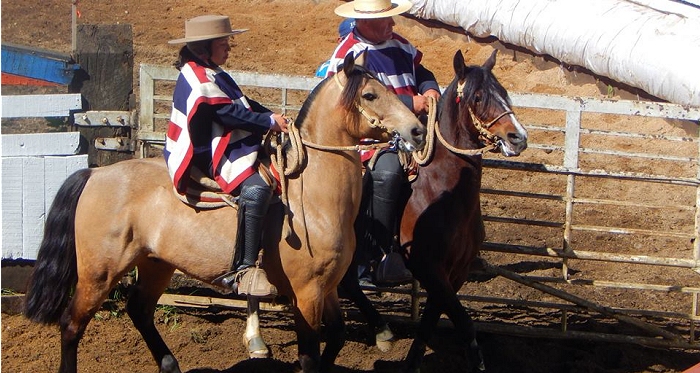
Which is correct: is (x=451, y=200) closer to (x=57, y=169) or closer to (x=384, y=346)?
(x=384, y=346)

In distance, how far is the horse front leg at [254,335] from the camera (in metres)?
Answer: 6.39

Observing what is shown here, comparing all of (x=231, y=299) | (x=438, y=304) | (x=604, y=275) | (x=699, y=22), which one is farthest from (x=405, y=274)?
(x=699, y=22)

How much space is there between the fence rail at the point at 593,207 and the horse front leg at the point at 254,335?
1.20 m

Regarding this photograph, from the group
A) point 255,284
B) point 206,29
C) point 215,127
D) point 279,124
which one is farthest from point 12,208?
point 279,124

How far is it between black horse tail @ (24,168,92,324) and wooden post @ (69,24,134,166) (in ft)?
4.57

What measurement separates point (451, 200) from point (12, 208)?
3497 mm

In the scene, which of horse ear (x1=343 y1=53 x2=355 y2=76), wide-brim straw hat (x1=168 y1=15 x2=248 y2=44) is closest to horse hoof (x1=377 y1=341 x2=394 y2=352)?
horse ear (x1=343 y1=53 x2=355 y2=76)

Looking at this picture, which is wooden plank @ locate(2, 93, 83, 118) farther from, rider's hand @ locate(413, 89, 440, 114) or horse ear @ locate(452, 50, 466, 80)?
horse ear @ locate(452, 50, 466, 80)

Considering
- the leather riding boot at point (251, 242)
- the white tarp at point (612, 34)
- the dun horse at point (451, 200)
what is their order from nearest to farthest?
the leather riding boot at point (251, 242)
the dun horse at point (451, 200)
the white tarp at point (612, 34)

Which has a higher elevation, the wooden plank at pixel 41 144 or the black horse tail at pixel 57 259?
the wooden plank at pixel 41 144

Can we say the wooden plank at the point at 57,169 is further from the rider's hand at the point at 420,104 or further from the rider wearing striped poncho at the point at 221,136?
the rider's hand at the point at 420,104

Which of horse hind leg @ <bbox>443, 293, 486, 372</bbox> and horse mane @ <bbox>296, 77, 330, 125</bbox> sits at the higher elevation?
horse mane @ <bbox>296, 77, 330, 125</bbox>

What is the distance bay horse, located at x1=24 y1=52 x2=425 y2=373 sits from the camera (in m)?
5.22

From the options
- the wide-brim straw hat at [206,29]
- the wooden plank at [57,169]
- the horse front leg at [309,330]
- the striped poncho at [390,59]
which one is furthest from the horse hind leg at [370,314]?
the wooden plank at [57,169]
